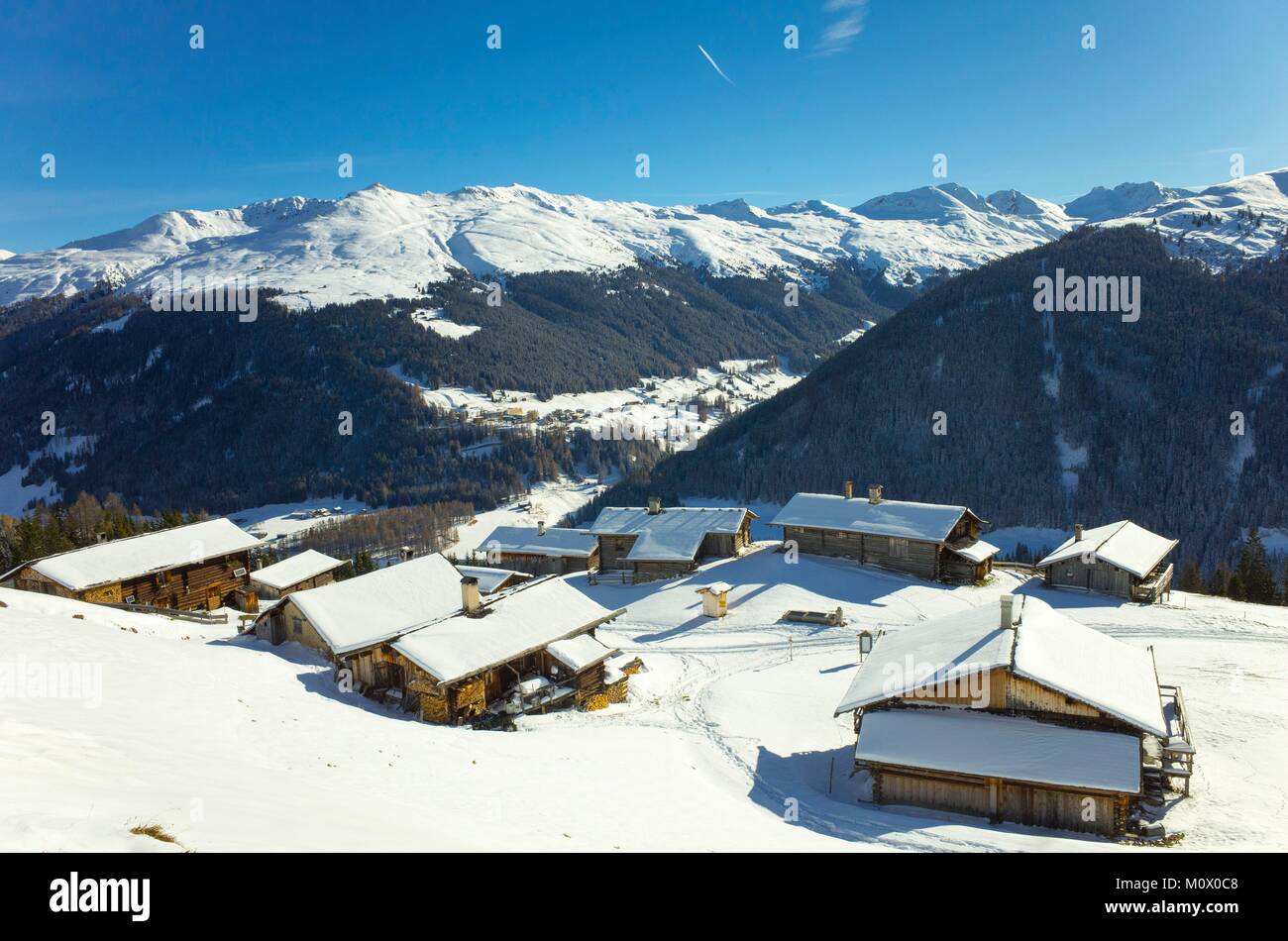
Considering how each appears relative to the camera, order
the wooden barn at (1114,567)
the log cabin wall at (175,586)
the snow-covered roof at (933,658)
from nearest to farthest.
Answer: the snow-covered roof at (933,658) < the log cabin wall at (175,586) < the wooden barn at (1114,567)

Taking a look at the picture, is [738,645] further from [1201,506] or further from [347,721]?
[1201,506]

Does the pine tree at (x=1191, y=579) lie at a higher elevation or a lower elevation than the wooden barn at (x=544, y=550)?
lower

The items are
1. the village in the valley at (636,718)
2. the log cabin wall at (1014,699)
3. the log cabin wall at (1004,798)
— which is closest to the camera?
the village in the valley at (636,718)

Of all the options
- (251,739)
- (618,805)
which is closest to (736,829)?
(618,805)

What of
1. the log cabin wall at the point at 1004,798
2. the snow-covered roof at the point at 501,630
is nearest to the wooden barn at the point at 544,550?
the snow-covered roof at the point at 501,630

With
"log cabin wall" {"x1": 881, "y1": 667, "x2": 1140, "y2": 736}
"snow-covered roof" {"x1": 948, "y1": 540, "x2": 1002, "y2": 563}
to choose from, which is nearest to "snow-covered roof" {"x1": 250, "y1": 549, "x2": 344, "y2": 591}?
"log cabin wall" {"x1": 881, "y1": 667, "x2": 1140, "y2": 736}

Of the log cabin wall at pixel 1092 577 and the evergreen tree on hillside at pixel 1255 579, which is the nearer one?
the log cabin wall at pixel 1092 577

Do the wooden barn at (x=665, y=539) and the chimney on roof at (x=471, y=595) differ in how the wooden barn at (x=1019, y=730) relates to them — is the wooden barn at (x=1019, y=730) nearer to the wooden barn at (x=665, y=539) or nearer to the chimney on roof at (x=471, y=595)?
the chimney on roof at (x=471, y=595)

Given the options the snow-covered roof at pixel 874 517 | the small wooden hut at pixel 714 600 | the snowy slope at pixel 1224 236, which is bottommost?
the small wooden hut at pixel 714 600
